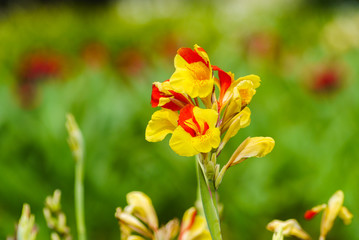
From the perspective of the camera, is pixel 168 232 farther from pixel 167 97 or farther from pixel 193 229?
pixel 167 97

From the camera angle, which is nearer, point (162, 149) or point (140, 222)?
point (140, 222)

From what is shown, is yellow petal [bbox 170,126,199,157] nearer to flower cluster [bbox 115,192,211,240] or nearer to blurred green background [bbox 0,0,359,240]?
flower cluster [bbox 115,192,211,240]

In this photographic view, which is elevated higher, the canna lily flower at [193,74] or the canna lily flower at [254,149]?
the canna lily flower at [193,74]

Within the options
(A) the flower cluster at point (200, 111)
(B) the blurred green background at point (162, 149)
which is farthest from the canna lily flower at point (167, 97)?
(B) the blurred green background at point (162, 149)

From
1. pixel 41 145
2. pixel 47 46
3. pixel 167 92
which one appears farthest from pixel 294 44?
pixel 167 92

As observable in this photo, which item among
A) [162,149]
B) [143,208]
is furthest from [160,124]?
[162,149]

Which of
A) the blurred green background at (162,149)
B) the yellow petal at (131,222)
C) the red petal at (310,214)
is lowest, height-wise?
the red petal at (310,214)

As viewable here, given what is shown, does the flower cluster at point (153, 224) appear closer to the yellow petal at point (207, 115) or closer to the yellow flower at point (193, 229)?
the yellow flower at point (193, 229)

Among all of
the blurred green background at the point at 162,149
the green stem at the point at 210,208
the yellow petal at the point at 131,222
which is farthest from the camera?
the blurred green background at the point at 162,149
